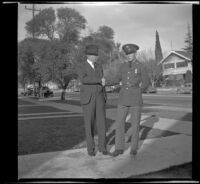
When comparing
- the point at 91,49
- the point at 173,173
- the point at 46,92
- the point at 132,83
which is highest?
the point at 91,49

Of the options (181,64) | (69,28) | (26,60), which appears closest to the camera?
(69,28)

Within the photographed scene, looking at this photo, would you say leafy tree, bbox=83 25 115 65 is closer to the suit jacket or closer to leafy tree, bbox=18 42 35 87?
leafy tree, bbox=18 42 35 87

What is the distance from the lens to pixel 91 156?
4.88 metres

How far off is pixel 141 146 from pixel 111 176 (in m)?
1.95

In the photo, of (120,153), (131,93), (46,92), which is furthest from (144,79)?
(46,92)

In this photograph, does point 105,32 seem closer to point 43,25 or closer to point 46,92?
point 43,25

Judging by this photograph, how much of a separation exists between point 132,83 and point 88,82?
77 centimetres

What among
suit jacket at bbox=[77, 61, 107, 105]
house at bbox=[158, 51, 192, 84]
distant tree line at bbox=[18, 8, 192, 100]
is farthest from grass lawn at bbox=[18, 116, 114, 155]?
house at bbox=[158, 51, 192, 84]

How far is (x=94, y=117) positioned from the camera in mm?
5047

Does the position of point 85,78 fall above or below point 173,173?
above

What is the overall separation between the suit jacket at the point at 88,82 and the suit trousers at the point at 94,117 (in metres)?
0.06
